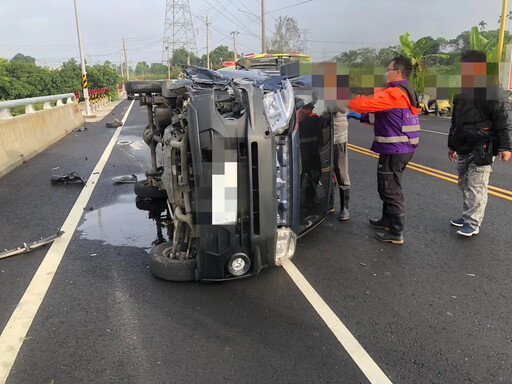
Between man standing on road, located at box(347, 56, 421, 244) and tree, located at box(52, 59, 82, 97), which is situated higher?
tree, located at box(52, 59, 82, 97)

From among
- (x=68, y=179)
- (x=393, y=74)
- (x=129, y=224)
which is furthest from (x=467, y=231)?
(x=68, y=179)

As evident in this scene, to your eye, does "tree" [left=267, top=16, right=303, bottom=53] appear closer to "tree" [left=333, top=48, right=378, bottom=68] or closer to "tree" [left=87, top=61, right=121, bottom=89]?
"tree" [left=87, top=61, right=121, bottom=89]

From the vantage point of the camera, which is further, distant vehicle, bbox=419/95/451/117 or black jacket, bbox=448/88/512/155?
distant vehicle, bbox=419/95/451/117

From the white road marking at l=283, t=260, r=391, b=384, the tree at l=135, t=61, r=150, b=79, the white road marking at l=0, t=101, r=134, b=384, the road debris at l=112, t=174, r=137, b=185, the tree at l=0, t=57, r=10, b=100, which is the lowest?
the white road marking at l=283, t=260, r=391, b=384

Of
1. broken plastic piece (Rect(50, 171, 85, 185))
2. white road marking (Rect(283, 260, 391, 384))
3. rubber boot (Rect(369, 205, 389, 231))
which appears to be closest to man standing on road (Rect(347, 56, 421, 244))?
rubber boot (Rect(369, 205, 389, 231))

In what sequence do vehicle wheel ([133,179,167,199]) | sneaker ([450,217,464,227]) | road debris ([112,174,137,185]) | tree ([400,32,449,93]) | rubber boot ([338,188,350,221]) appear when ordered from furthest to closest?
tree ([400,32,449,93]) < road debris ([112,174,137,185]) < vehicle wheel ([133,179,167,199]) < rubber boot ([338,188,350,221]) < sneaker ([450,217,464,227])

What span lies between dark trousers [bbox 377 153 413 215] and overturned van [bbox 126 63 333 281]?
1054 millimetres

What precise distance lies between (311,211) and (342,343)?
1.75 m

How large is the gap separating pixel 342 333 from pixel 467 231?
2.66 meters

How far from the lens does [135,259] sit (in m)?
4.51

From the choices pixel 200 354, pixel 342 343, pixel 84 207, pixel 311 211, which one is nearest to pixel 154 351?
pixel 200 354

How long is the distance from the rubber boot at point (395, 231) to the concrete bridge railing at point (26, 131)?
23.8 feet

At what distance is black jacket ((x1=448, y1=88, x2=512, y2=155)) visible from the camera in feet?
15.5

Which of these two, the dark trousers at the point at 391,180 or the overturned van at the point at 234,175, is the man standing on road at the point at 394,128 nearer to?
the dark trousers at the point at 391,180
